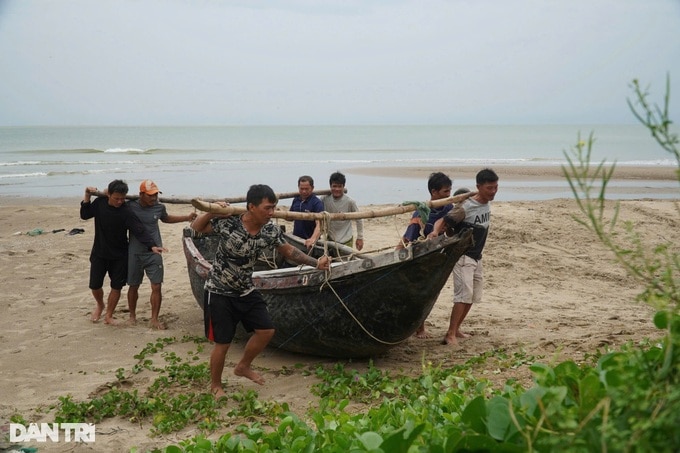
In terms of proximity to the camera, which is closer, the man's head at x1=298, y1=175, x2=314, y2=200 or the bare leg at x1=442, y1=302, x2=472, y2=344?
the bare leg at x1=442, y1=302, x2=472, y2=344

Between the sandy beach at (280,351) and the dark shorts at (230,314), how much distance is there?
0.63 metres

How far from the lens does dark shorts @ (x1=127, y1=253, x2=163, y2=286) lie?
7879mm

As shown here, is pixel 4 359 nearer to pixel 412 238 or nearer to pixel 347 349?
pixel 347 349

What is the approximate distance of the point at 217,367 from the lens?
5652 mm

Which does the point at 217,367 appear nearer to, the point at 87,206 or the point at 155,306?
the point at 155,306

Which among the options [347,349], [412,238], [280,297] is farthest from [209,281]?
[412,238]

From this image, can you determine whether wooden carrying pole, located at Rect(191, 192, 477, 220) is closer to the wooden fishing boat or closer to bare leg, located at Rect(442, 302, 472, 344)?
the wooden fishing boat

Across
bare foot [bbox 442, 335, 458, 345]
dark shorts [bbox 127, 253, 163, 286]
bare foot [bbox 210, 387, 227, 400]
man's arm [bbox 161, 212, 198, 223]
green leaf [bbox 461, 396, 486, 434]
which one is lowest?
bare foot [bbox 210, 387, 227, 400]

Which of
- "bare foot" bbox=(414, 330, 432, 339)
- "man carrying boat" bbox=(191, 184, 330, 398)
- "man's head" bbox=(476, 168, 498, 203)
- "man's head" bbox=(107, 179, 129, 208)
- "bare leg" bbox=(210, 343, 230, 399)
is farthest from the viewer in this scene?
"man's head" bbox=(107, 179, 129, 208)

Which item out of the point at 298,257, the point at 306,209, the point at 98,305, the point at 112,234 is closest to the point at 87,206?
the point at 112,234

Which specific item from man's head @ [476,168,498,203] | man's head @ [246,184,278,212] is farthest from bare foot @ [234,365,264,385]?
man's head @ [476,168,498,203]

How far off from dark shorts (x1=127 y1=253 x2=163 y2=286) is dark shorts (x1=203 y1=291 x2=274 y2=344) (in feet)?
7.90

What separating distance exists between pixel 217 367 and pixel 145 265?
2.66 meters

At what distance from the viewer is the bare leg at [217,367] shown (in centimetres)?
561
